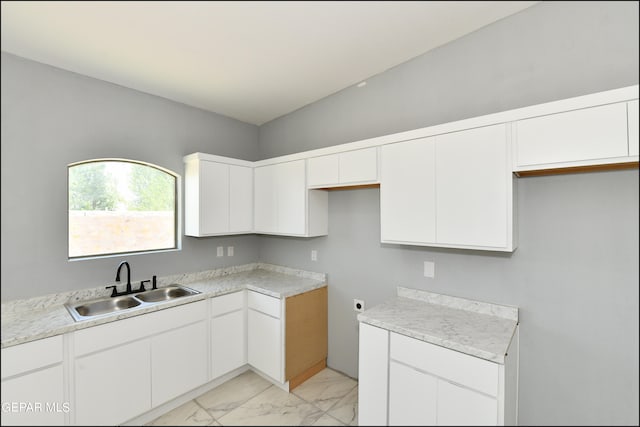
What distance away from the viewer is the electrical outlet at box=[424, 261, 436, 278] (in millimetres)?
2025

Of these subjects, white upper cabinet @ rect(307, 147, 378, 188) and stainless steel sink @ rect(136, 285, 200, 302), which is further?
stainless steel sink @ rect(136, 285, 200, 302)

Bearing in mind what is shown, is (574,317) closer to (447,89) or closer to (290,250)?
(447,89)

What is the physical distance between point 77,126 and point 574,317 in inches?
128

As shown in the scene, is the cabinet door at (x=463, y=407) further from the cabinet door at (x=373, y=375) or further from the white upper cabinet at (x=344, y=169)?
the white upper cabinet at (x=344, y=169)

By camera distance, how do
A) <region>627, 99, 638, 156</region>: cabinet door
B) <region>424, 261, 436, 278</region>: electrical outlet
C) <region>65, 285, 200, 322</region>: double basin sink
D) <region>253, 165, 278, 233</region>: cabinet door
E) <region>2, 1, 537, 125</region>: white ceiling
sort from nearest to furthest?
<region>627, 99, 638, 156</region>: cabinet door, <region>2, 1, 537, 125</region>: white ceiling, <region>65, 285, 200, 322</region>: double basin sink, <region>424, 261, 436, 278</region>: electrical outlet, <region>253, 165, 278, 233</region>: cabinet door

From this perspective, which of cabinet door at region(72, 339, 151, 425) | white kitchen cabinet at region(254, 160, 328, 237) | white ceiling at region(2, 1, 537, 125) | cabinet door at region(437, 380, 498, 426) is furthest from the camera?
white kitchen cabinet at region(254, 160, 328, 237)

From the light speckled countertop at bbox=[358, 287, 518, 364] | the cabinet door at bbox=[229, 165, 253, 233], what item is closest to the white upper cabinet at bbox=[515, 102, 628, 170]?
the light speckled countertop at bbox=[358, 287, 518, 364]

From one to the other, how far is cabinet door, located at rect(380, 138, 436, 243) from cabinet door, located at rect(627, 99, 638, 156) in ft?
2.72

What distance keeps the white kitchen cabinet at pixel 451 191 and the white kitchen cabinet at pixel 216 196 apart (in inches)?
57.0

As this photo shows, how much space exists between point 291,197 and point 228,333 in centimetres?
127

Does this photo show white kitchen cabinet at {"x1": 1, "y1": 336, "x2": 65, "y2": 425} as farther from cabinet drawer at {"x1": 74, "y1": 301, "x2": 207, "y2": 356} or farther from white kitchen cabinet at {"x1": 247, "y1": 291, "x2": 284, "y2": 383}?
white kitchen cabinet at {"x1": 247, "y1": 291, "x2": 284, "y2": 383}

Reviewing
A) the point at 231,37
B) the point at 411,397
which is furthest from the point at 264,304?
the point at 231,37

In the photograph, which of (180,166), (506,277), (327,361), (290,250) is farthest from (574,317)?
(180,166)

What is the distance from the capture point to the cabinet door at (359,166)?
2039mm
